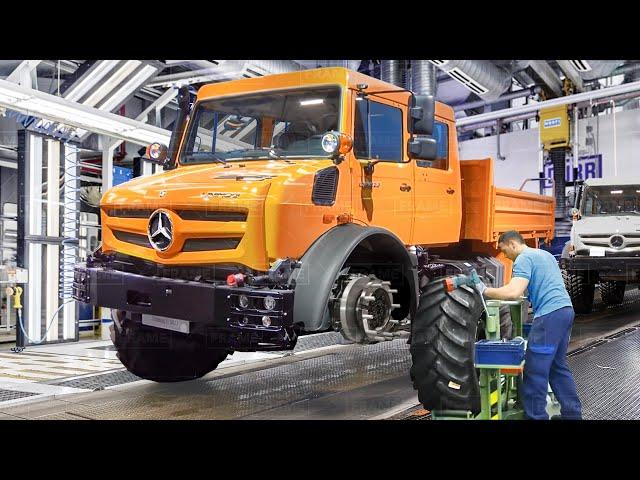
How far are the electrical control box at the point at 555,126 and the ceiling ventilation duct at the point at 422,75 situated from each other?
103 inches

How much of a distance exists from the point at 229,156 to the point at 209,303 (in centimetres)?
129

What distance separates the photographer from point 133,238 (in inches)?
165

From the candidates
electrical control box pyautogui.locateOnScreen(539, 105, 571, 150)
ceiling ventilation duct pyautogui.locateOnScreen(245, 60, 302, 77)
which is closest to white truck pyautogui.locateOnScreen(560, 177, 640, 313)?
electrical control box pyautogui.locateOnScreen(539, 105, 571, 150)

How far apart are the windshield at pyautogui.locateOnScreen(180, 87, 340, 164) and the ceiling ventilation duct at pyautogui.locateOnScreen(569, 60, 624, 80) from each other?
5.87 m

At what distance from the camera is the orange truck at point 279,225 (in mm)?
3686

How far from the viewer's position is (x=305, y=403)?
190 inches

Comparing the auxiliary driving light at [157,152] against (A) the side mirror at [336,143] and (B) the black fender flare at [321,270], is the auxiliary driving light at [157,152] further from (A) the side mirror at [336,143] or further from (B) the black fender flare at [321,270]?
(B) the black fender flare at [321,270]

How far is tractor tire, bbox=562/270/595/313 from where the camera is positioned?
8.75 meters

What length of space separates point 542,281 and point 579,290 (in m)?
5.60

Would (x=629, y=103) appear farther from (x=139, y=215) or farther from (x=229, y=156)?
(x=139, y=215)

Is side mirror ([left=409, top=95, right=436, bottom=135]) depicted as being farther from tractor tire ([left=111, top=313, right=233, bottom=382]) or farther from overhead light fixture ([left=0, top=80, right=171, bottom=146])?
overhead light fixture ([left=0, top=80, right=171, bottom=146])

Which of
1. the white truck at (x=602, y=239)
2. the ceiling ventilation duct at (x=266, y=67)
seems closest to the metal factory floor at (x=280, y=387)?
the white truck at (x=602, y=239)

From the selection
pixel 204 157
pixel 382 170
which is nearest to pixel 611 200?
pixel 382 170
